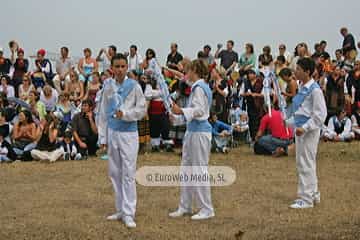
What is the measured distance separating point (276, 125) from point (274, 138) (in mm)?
273

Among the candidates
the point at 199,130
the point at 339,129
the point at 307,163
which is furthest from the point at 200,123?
the point at 339,129

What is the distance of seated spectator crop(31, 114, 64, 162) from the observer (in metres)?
12.2

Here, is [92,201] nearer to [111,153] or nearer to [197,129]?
[111,153]

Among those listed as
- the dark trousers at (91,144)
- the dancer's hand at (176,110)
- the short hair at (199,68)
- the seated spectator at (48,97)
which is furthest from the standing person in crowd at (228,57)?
the dancer's hand at (176,110)

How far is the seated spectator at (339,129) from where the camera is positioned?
14383 millimetres

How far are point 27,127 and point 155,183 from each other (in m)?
4.23

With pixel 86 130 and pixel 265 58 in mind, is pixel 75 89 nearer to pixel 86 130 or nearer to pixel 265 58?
pixel 86 130

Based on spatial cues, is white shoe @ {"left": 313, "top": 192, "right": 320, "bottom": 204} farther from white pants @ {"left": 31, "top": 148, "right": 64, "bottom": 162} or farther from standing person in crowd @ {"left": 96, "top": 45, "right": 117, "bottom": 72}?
standing person in crowd @ {"left": 96, "top": 45, "right": 117, "bottom": 72}

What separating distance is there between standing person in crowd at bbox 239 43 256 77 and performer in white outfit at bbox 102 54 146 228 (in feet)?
30.4

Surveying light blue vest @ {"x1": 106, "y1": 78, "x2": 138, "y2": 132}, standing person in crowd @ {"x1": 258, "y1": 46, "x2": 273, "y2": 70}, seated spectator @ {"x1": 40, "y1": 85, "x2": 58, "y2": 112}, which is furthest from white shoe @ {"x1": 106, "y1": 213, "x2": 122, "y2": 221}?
standing person in crowd @ {"x1": 258, "y1": 46, "x2": 273, "y2": 70}

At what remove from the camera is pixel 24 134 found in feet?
41.7

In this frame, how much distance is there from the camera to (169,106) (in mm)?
7297

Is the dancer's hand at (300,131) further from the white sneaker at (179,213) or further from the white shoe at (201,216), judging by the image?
the white sneaker at (179,213)

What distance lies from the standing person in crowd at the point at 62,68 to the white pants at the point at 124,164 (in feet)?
30.1
